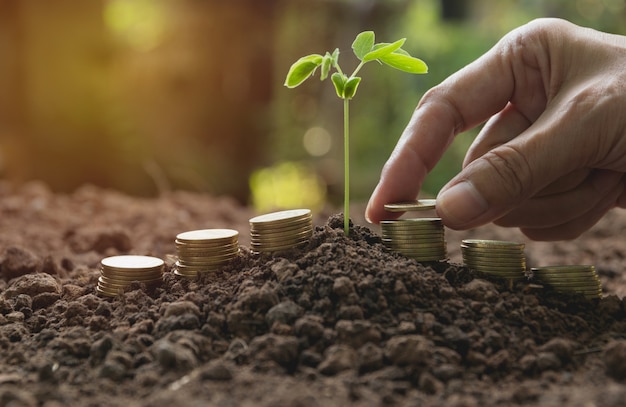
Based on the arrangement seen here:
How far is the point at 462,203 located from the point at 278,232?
2.22 ft

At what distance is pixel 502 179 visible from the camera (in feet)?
7.44

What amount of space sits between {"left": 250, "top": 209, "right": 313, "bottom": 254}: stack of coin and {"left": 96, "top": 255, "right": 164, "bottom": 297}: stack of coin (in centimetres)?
39

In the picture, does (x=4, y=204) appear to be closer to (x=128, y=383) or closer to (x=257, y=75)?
(x=128, y=383)

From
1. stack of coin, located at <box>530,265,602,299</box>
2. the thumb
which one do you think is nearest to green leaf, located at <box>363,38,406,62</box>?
the thumb

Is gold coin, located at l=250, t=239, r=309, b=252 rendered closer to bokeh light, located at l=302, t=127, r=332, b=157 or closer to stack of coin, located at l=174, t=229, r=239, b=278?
stack of coin, located at l=174, t=229, r=239, b=278

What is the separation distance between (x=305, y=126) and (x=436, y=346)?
955 centimetres

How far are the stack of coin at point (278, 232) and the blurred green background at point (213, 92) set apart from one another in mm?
5176

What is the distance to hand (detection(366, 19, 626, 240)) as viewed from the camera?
7.52 feet

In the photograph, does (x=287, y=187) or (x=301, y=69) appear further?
(x=287, y=187)

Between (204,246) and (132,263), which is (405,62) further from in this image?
(132,263)

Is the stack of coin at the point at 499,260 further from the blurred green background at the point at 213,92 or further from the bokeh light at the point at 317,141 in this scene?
the bokeh light at the point at 317,141

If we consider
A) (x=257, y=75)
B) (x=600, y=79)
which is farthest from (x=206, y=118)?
(x=600, y=79)

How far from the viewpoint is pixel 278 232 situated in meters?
2.25

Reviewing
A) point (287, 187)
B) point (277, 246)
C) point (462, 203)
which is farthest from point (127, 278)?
point (287, 187)
